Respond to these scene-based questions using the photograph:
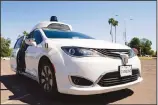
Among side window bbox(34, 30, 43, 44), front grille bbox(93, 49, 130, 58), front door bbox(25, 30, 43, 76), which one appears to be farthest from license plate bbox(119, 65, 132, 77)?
side window bbox(34, 30, 43, 44)

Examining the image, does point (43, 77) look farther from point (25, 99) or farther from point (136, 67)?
point (136, 67)

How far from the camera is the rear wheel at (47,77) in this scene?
4.21m

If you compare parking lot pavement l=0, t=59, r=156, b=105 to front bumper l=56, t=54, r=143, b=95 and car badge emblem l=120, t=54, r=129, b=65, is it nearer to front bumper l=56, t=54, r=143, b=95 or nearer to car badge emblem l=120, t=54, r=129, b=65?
front bumper l=56, t=54, r=143, b=95

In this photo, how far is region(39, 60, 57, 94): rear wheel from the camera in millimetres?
4211

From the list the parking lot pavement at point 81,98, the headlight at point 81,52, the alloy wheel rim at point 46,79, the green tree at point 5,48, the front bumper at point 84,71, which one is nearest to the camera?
the front bumper at point 84,71

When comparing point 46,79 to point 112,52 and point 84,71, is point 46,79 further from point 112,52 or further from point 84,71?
point 112,52

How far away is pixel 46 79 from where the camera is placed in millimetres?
4527

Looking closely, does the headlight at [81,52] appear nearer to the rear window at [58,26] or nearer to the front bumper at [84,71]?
the front bumper at [84,71]

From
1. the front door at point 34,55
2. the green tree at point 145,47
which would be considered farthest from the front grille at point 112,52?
the green tree at point 145,47

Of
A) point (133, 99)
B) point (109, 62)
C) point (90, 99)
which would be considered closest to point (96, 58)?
point (109, 62)

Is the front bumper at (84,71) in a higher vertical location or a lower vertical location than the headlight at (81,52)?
lower

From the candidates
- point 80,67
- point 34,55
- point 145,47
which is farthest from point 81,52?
point 145,47

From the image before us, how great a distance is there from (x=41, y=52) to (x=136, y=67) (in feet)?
6.23

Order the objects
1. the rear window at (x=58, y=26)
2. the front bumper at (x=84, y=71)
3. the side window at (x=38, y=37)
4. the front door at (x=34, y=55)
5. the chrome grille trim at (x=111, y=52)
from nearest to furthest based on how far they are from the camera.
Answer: the front bumper at (x=84, y=71) < the chrome grille trim at (x=111, y=52) < the front door at (x=34, y=55) < the side window at (x=38, y=37) < the rear window at (x=58, y=26)
